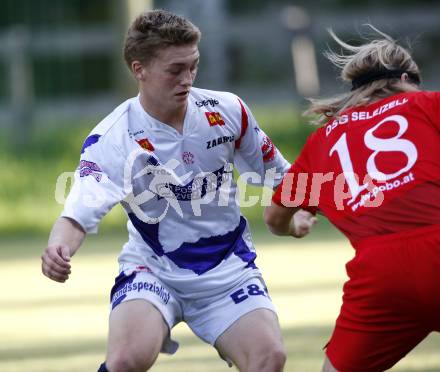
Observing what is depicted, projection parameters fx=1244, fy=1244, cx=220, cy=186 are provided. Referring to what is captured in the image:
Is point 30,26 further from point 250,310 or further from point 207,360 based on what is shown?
point 250,310

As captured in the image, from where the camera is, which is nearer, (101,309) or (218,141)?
(218,141)

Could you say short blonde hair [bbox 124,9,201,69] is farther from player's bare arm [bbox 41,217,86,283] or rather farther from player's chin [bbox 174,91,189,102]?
player's bare arm [bbox 41,217,86,283]

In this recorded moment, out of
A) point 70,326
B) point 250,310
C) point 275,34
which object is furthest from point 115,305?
point 275,34

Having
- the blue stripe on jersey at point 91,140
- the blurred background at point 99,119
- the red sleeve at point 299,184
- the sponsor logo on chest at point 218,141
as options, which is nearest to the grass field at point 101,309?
the blurred background at point 99,119

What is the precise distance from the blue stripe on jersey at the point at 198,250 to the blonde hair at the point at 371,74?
838 mm

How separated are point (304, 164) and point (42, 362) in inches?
102

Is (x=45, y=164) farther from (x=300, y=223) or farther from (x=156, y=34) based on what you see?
(x=156, y=34)

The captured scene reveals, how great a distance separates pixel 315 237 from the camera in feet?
39.0

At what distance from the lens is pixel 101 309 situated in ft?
27.8

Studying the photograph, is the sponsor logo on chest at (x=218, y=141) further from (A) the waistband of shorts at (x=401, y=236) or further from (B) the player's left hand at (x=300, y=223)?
(A) the waistband of shorts at (x=401, y=236)

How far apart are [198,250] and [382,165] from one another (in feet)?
3.86

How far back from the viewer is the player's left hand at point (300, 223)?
5.39m

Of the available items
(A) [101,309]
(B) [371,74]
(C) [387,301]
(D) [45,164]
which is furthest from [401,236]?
(D) [45,164]

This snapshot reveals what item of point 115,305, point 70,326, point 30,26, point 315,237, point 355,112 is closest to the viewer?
point 355,112
